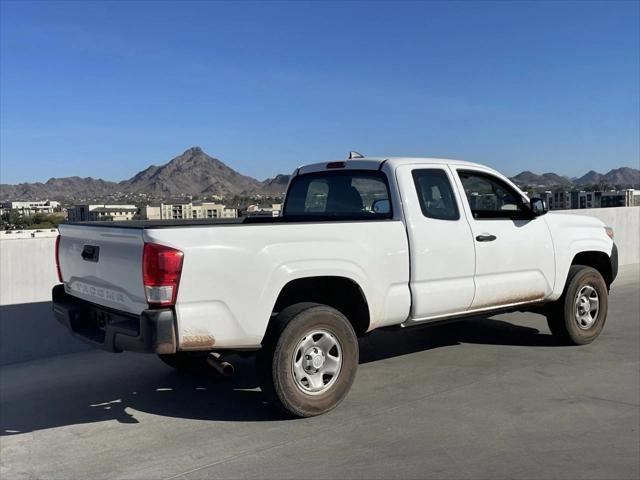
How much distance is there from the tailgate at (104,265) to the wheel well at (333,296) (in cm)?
118

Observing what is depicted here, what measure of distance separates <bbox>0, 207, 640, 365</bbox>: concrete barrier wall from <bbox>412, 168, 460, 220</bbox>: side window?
437 cm

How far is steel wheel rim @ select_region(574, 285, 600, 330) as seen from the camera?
272 inches

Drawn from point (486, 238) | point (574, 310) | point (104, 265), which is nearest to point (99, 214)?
point (104, 265)

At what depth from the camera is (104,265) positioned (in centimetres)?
452

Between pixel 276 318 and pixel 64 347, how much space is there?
11.8 ft

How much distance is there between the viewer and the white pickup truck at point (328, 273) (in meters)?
4.15

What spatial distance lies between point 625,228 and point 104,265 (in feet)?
44.4

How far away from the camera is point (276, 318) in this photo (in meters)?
4.66

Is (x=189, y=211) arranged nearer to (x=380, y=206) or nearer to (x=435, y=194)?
(x=380, y=206)

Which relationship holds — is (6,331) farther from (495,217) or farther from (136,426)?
(495,217)

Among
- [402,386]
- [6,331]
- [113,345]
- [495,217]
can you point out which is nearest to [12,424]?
[113,345]

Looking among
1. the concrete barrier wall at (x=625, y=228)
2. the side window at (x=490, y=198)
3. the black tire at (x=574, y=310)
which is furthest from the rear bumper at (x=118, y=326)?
the concrete barrier wall at (x=625, y=228)

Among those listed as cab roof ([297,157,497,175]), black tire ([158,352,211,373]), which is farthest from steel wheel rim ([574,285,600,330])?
black tire ([158,352,211,373])

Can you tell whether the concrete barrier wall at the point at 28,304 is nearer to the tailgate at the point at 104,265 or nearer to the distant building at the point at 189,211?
the distant building at the point at 189,211
